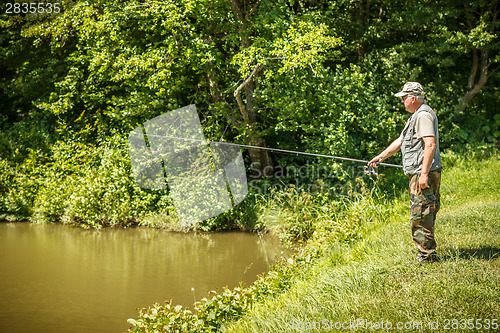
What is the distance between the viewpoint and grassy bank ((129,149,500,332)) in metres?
3.53

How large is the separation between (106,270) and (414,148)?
5296mm

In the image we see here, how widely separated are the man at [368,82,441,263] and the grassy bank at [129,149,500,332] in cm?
29

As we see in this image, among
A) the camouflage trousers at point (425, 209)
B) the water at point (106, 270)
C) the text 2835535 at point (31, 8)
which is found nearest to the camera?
the camouflage trousers at point (425, 209)

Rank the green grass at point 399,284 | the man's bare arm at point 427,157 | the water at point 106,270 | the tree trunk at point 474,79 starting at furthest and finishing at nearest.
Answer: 1. the tree trunk at point 474,79
2. the water at point 106,270
3. the man's bare arm at point 427,157
4. the green grass at point 399,284

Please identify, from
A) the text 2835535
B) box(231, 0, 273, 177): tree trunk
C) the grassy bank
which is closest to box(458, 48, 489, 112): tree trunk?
the grassy bank

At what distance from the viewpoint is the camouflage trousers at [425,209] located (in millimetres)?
4219

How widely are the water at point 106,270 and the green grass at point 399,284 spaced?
171 centimetres

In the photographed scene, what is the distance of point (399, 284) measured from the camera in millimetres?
4051

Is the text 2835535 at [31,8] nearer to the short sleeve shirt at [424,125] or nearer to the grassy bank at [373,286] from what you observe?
the grassy bank at [373,286]

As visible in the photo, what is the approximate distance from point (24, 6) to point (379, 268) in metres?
12.7

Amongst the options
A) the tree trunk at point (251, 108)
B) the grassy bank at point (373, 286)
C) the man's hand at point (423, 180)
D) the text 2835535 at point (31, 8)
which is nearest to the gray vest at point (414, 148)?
the man's hand at point (423, 180)

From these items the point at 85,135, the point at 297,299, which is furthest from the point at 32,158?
the point at 297,299

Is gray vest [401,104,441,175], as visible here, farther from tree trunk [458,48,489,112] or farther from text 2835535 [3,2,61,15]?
text 2835535 [3,2,61,15]

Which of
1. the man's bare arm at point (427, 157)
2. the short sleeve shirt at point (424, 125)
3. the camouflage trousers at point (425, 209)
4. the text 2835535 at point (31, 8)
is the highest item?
the text 2835535 at point (31, 8)
